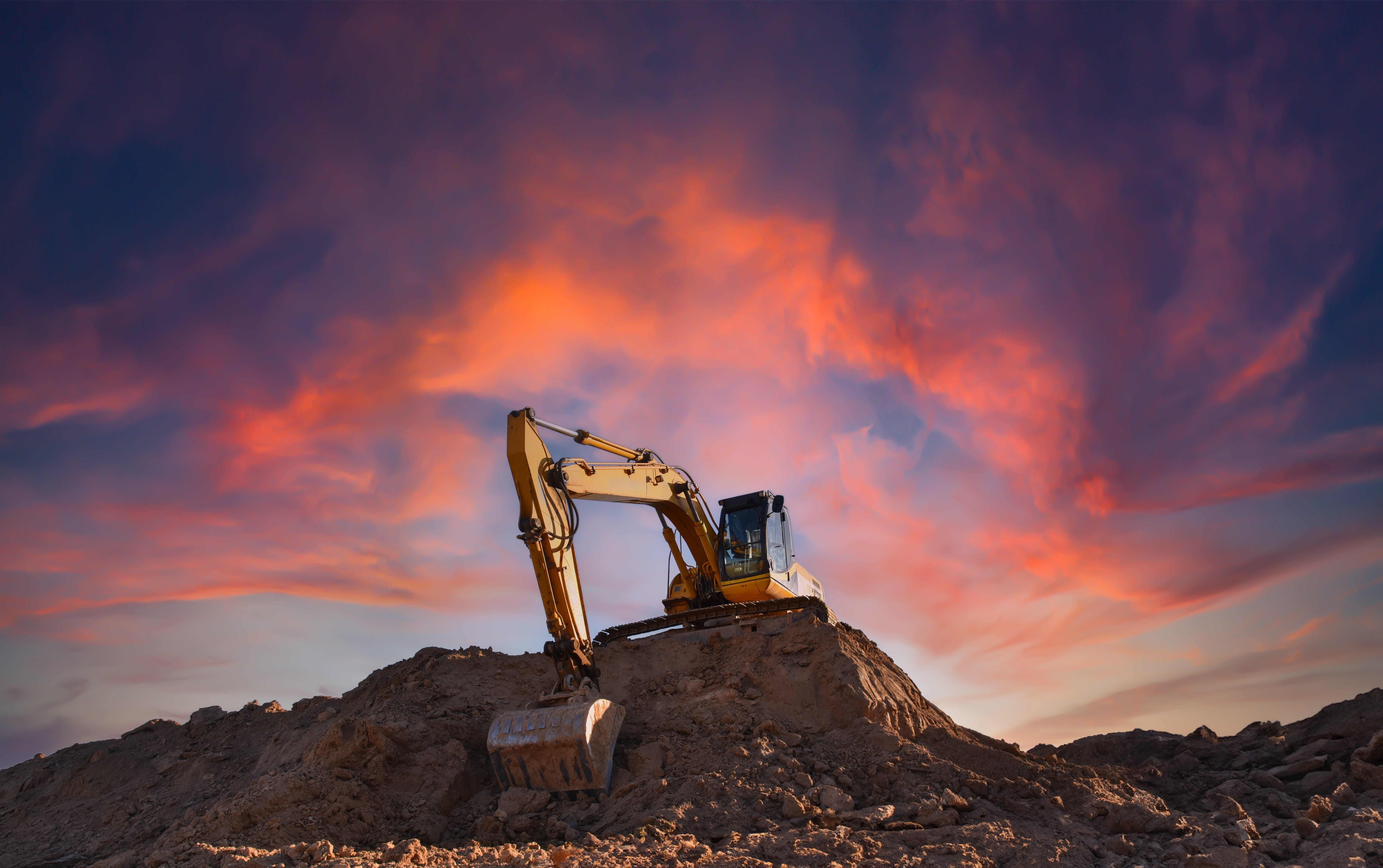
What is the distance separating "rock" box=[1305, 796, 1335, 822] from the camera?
28.4 feet

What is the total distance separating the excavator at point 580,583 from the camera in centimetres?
934

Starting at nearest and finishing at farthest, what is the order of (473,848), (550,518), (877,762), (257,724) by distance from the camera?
(473,848) → (877,762) → (550,518) → (257,724)

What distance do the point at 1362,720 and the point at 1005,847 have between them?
743 centimetres

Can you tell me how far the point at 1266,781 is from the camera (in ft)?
34.5

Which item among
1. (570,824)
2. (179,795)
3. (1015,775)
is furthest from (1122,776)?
(179,795)

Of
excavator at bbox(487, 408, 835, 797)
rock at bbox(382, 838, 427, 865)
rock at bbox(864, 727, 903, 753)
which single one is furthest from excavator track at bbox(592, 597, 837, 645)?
rock at bbox(382, 838, 427, 865)

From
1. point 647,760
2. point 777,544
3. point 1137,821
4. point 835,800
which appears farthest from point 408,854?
point 777,544

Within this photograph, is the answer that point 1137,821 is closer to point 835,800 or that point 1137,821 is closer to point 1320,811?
point 1320,811

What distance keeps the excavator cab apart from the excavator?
2 cm

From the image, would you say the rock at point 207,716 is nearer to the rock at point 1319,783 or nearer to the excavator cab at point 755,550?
the excavator cab at point 755,550

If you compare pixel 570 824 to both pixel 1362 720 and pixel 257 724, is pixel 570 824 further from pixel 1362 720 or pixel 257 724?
pixel 1362 720

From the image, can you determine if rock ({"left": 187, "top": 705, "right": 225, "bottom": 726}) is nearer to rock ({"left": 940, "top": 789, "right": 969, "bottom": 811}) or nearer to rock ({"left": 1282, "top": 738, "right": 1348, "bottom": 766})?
rock ({"left": 940, "top": 789, "right": 969, "bottom": 811})

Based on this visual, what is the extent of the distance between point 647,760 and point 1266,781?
8.15m

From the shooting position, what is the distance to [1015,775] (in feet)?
31.8
